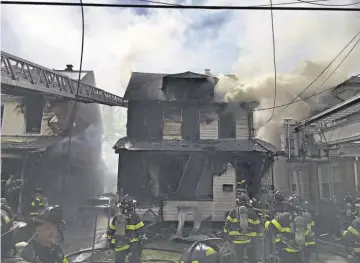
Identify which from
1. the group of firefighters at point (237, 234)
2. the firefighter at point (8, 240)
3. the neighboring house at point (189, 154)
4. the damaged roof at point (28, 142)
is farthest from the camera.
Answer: the neighboring house at point (189, 154)

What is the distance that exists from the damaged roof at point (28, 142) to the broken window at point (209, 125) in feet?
21.5

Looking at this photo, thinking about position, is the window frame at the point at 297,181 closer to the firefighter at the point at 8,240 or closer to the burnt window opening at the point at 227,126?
the burnt window opening at the point at 227,126

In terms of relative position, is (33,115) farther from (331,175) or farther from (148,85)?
(331,175)

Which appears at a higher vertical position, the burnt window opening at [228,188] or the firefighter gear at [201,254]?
the burnt window opening at [228,188]

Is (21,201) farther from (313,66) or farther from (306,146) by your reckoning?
(313,66)

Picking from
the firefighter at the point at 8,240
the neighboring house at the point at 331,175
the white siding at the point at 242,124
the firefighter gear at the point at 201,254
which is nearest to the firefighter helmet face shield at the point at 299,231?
the firefighter gear at the point at 201,254

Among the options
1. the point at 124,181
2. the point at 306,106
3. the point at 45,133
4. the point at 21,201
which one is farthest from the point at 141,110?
the point at 306,106

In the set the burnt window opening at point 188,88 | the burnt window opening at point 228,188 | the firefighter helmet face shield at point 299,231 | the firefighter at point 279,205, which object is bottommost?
the firefighter helmet face shield at point 299,231

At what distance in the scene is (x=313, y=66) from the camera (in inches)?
537

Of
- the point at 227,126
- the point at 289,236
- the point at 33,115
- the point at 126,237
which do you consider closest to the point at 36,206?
the point at 126,237

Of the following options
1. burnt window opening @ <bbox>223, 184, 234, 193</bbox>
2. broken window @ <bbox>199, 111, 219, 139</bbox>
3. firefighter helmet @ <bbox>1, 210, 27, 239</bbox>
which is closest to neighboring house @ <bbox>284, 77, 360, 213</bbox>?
burnt window opening @ <bbox>223, 184, 234, 193</bbox>

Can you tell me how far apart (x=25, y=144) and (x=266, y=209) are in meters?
9.86

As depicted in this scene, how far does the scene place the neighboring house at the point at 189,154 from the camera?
11445 mm

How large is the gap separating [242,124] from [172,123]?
125 inches
